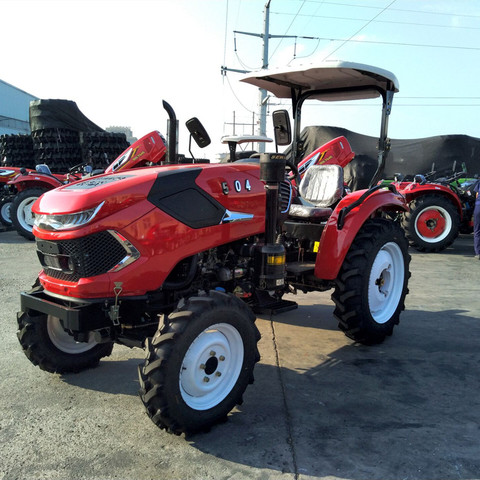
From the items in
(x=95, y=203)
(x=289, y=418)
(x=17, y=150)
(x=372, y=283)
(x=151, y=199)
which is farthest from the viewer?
(x=17, y=150)

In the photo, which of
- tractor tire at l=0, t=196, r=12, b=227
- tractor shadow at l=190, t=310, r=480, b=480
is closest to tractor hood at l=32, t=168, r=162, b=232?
tractor shadow at l=190, t=310, r=480, b=480

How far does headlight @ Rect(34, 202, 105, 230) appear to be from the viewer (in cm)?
246

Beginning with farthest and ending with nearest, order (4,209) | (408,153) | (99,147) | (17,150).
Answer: (408,153) → (17,150) → (99,147) → (4,209)

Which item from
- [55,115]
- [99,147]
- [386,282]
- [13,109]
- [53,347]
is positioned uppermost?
[13,109]

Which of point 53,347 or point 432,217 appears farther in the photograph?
point 432,217

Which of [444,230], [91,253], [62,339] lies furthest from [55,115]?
[91,253]

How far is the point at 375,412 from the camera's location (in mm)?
2775

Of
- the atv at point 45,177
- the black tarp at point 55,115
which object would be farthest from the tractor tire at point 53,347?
the black tarp at point 55,115

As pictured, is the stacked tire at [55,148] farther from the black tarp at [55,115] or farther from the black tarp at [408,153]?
the black tarp at [408,153]

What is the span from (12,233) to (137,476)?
943 cm

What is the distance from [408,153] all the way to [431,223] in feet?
25.1

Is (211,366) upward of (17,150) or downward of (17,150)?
downward

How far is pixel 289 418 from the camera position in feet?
8.81

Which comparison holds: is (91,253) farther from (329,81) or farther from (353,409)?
(329,81)
